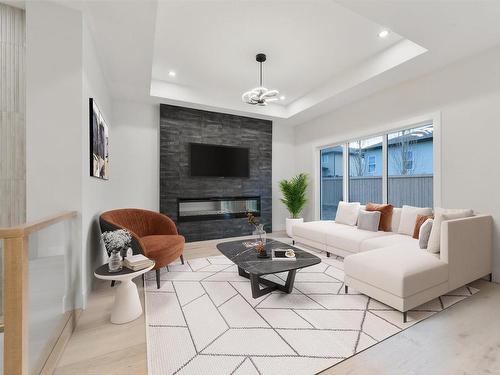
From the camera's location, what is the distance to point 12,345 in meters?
1.19

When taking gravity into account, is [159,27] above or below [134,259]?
above

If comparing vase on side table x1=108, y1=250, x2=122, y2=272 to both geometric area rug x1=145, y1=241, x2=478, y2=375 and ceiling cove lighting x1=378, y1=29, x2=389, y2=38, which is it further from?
ceiling cove lighting x1=378, y1=29, x2=389, y2=38

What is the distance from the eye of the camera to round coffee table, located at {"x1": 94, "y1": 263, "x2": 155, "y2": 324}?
2.02 metres

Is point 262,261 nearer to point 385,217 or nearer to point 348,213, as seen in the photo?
point 385,217

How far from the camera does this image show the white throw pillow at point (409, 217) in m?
3.29

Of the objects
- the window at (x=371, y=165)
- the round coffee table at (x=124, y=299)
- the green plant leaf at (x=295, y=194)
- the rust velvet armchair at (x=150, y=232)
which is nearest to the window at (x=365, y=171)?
the window at (x=371, y=165)

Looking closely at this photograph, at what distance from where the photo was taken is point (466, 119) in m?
3.08

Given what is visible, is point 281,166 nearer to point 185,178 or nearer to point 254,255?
point 185,178

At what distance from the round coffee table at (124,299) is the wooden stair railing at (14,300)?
0.78 metres

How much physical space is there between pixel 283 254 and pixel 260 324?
79 cm

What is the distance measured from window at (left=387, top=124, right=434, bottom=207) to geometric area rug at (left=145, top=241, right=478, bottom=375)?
156 cm

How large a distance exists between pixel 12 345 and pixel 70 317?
0.83 m

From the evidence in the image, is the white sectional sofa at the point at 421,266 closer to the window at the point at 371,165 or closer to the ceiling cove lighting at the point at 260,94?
the window at the point at 371,165

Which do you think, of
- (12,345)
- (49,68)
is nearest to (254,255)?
(12,345)
